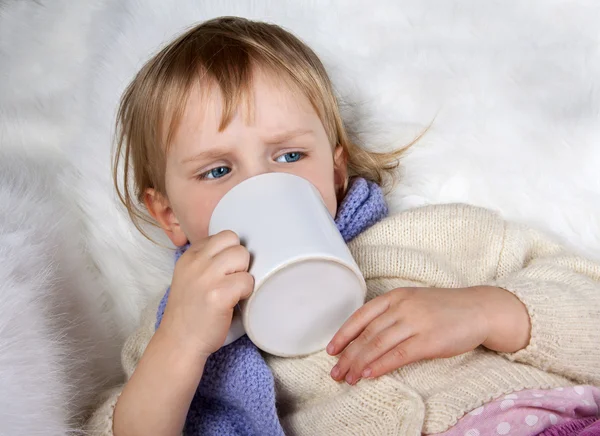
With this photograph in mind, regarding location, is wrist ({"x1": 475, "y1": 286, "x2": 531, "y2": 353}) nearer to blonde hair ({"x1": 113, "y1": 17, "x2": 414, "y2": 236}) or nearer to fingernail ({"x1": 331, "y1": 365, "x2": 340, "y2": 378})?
fingernail ({"x1": 331, "y1": 365, "x2": 340, "y2": 378})

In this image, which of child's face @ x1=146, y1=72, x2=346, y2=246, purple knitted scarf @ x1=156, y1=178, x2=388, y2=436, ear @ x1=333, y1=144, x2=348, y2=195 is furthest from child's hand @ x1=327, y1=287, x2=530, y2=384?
ear @ x1=333, y1=144, x2=348, y2=195

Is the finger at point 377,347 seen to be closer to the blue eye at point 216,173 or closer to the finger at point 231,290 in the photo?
the finger at point 231,290

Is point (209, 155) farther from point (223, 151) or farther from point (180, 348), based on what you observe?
point (180, 348)

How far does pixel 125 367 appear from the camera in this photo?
1.29 metres

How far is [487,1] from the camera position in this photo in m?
1.49

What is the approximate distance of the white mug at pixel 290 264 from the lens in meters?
0.92

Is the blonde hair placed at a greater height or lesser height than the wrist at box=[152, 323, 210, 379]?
greater

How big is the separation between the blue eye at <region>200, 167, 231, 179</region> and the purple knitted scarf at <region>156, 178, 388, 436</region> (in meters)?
0.23

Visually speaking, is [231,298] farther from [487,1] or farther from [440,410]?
[487,1]

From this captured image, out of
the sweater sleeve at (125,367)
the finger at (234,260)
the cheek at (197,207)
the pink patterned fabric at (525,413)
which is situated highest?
the finger at (234,260)

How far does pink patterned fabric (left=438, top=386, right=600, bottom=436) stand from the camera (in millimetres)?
1040

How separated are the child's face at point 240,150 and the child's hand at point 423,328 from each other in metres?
0.22

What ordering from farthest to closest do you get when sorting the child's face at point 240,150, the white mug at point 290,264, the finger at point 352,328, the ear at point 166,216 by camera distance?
the ear at point 166,216
the child's face at point 240,150
the finger at point 352,328
the white mug at point 290,264

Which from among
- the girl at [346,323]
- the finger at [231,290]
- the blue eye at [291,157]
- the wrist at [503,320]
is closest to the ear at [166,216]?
the girl at [346,323]
